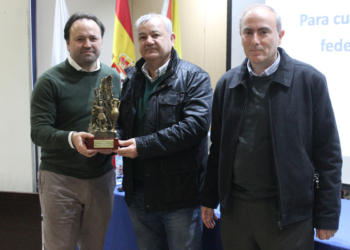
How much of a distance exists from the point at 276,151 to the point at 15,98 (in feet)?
9.87

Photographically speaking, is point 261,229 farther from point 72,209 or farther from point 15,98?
point 15,98

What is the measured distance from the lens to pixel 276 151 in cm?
120

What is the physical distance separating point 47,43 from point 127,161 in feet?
8.02

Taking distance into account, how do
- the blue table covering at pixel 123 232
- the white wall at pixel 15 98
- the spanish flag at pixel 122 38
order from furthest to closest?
the white wall at pixel 15 98, the spanish flag at pixel 122 38, the blue table covering at pixel 123 232

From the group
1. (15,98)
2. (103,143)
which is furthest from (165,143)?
(15,98)

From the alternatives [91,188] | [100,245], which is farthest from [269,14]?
[100,245]

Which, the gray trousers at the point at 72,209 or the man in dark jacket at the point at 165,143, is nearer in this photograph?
the man in dark jacket at the point at 165,143

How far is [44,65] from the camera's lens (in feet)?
11.2

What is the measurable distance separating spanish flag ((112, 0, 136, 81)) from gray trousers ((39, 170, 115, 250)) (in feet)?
5.02

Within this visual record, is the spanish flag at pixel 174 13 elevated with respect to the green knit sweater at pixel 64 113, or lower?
elevated

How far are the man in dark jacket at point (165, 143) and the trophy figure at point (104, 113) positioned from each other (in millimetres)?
→ 86

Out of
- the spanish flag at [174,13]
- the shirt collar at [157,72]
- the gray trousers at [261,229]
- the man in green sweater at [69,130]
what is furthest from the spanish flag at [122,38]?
the gray trousers at [261,229]

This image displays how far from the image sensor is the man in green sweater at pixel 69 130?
1.64 m

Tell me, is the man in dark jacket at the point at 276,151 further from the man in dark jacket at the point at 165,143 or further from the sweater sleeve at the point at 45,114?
the sweater sleeve at the point at 45,114
